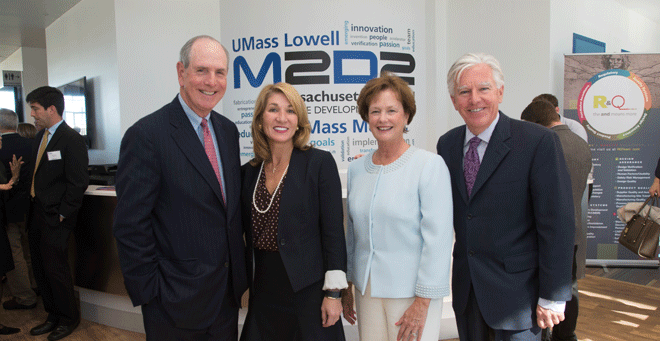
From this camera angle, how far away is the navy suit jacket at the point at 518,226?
149cm

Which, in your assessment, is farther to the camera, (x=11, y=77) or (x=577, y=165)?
(x=11, y=77)

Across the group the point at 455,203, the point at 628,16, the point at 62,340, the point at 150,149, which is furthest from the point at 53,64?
the point at 628,16

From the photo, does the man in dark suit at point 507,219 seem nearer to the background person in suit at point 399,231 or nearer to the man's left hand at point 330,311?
the background person in suit at point 399,231

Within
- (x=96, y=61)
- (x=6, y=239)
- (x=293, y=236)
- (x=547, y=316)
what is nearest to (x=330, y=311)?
(x=293, y=236)

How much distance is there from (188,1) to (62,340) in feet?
12.1

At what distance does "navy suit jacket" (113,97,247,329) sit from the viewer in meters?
1.52

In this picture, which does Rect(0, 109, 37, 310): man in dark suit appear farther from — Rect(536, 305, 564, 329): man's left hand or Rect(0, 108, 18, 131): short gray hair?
Rect(536, 305, 564, 329): man's left hand

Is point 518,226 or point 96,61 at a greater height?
point 96,61

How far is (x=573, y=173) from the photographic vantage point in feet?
9.13

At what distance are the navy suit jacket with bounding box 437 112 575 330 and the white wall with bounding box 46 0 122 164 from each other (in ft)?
14.7

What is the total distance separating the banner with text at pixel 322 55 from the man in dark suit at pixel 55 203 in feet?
4.66

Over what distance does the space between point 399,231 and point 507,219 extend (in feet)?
1.29

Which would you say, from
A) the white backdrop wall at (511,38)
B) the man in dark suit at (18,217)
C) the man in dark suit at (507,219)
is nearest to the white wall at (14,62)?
the man in dark suit at (18,217)

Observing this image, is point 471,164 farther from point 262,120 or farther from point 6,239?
point 6,239
